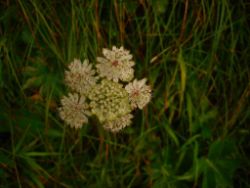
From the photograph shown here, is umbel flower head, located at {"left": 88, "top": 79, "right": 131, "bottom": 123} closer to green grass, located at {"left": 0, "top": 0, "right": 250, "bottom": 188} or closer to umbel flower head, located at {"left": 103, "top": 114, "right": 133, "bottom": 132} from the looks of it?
umbel flower head, located at {"left": 103, "top": 114, "right": 133, "bottom": 132}

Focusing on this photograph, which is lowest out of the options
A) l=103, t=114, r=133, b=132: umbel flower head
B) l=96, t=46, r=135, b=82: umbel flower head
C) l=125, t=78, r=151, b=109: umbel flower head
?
l=103, t=114, r=133, b=132: umbel flower head

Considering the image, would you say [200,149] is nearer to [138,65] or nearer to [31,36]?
[138,65]

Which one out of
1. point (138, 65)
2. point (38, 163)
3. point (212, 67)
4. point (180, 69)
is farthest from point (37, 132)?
point (212, 67)

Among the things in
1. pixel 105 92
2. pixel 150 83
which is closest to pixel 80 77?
pixel 105 92

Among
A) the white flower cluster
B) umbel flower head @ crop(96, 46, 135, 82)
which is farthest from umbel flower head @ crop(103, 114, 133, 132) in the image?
umbel flower head @ crop(96, 46, 135, 82)

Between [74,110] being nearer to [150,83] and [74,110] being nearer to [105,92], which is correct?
[105,92]

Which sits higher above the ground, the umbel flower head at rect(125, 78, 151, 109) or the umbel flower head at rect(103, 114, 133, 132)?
the umbel flower head at rect(125, 78, 151, 109)
